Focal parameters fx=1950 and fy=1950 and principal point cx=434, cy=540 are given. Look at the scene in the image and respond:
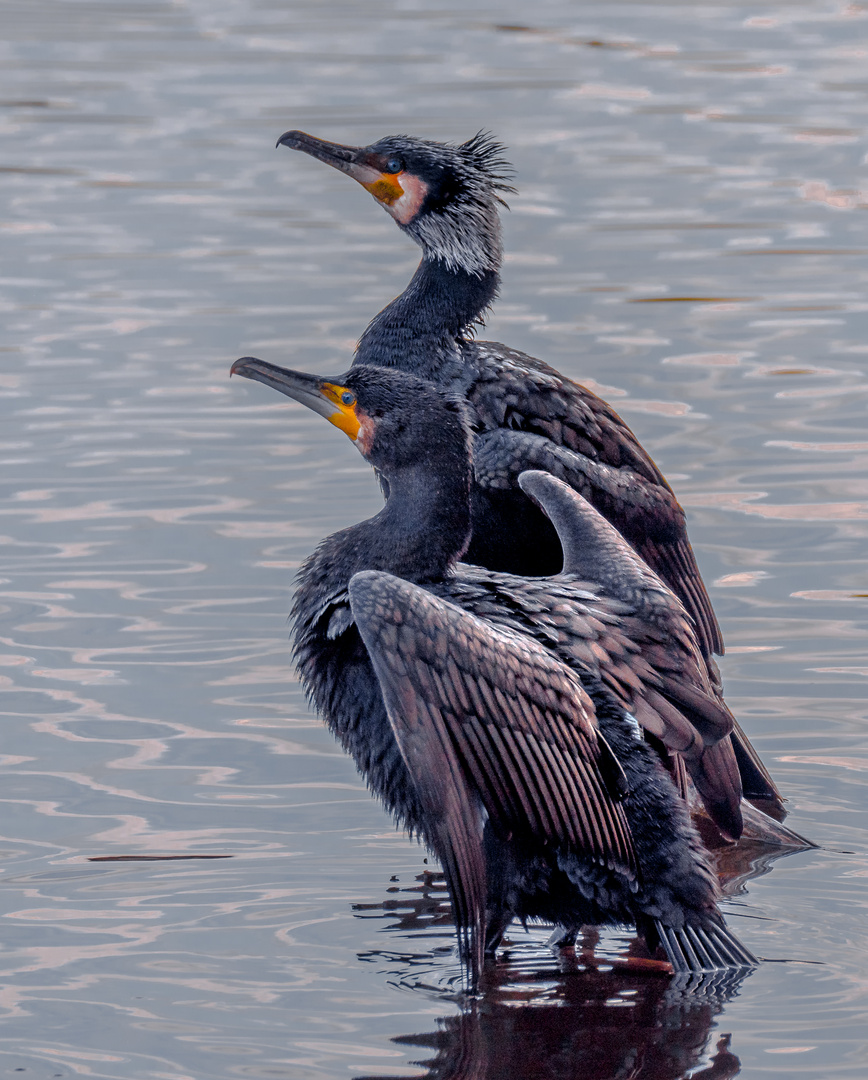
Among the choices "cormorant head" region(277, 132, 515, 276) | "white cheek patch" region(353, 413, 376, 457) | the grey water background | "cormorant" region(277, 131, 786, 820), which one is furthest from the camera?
"cormorant head" region(277, 132, 515, 276)

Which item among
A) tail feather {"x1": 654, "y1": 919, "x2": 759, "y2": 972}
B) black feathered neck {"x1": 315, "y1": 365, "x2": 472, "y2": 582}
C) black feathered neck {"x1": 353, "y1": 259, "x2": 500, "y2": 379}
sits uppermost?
black feathered neck {"x1": 353, "y1": 259, "x2": 500, "y2": 379}

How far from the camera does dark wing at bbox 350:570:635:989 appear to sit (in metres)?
4.58

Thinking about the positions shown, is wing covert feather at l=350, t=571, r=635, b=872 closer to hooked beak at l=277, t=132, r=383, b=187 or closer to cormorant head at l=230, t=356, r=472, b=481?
cormorant head at l=230, t=356, r=472, b=481

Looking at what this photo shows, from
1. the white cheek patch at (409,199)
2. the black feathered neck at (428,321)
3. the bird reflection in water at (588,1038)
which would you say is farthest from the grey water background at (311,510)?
the white cheek patch at (409,199)

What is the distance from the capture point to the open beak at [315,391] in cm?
535

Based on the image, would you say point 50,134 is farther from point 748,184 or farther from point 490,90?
point 748,184

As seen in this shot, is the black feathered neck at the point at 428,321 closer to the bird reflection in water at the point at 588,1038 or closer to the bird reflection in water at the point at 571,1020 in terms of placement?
the bird reflection in water at the point at 571,1020

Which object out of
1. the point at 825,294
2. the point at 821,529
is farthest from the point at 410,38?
the point at 821,529

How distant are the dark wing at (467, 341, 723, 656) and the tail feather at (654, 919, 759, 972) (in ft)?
4.58

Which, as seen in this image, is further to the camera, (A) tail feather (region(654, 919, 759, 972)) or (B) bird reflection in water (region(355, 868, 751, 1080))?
(A) tail feather (region(654, 919, 759, 972))

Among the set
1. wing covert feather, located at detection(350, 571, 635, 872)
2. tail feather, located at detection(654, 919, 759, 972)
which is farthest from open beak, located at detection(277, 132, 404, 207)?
tail feather, located at detection(654, 919, 759, 972)

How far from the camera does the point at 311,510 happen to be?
836 cm

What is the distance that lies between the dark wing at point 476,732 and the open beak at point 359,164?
2564 millimetres

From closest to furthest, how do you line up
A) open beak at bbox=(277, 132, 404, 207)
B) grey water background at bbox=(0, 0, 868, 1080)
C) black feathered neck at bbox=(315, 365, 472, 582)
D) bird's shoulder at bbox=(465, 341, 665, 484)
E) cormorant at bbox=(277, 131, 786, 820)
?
grey water background at bbox=(0, 0, 868, 1080) → black feathered neck at bbox=(315, 365, 472, 582) → cormorant at bbox=(277, 131, 786, 820) → bird's shoulder at bbox=(465, 341, 665, 484) → open beak at bbox=(277, 132, 404, 207)
